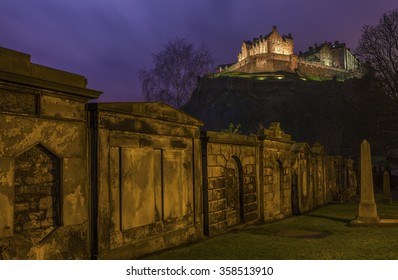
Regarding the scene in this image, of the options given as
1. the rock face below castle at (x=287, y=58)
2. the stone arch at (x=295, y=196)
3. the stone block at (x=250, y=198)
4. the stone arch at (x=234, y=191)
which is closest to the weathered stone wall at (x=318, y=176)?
the stone arch at (x=295, y=196)

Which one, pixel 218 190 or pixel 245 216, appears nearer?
pixel 218 190

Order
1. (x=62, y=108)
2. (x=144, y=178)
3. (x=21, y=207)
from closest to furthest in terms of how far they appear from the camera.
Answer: (x=21, y=207)
(x=62, y=108)
(x=144, y=178)

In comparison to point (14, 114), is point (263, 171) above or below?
below

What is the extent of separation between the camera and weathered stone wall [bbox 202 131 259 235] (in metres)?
10.2

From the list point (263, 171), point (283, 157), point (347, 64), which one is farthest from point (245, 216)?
point (347, 64)

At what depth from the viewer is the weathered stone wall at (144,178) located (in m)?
6.75

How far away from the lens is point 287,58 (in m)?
91.2

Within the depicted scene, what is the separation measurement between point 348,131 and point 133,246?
1714 inches

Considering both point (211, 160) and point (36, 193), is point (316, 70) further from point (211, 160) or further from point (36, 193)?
point (36, 193)

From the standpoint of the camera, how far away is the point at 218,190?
10688mm

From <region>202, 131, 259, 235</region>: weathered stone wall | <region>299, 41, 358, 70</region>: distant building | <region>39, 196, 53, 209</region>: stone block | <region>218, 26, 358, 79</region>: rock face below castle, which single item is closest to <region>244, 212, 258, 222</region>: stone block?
<region>202, 131, 259, 235</region>: weathered stone wall

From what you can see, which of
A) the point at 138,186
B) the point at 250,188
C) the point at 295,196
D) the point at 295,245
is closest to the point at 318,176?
the point at 295,196

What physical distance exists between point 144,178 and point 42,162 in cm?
238

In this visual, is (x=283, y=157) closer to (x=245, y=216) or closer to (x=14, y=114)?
(x=245, y=216)
